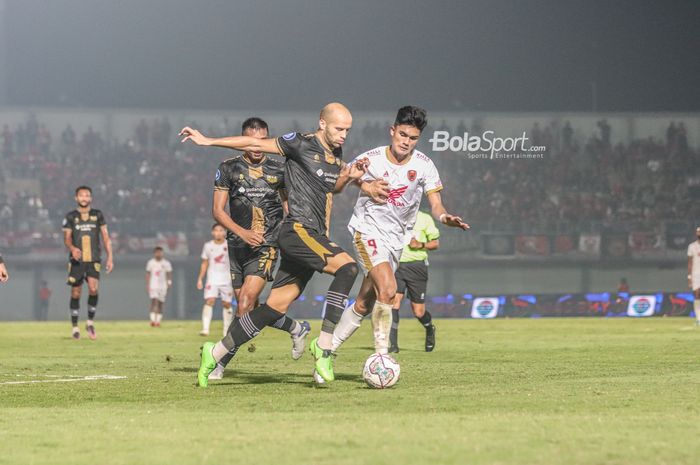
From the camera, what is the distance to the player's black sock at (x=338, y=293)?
941 cm

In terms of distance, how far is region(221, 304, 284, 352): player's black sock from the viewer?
32.1ft

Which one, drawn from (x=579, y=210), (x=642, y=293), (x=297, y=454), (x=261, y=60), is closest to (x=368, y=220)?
(x=297, y=454)

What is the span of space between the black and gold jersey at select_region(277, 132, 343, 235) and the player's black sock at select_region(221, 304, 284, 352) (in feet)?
2.49

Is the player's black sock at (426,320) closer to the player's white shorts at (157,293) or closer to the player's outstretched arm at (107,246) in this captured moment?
the player's outstretched arm at (107,246)

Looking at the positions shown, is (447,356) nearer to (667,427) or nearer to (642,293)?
(667,427)

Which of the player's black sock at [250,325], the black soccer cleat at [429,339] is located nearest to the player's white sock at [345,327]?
the player's black sock at [250,325]

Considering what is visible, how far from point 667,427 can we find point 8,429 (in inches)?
146

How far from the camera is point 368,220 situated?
34.3ft

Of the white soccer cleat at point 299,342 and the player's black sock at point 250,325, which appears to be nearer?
the player's black sock at point 250,325

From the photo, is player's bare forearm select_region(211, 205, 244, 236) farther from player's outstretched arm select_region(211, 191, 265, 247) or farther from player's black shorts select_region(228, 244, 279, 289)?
player's black shorts select_region(228, 244, 279, 289)

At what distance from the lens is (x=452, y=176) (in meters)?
40.8

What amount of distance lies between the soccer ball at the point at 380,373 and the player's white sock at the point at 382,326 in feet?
1.85

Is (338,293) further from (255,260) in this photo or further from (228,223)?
(255,260)

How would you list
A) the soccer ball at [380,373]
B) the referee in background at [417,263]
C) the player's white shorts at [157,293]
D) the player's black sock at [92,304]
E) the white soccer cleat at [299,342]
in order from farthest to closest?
the player's white shorts at [157,293] < the player's black sock at [92,304] < the referee in background at [417,263] < the white soccer cleat at [299,342] < the soccer ball at [380,373]
